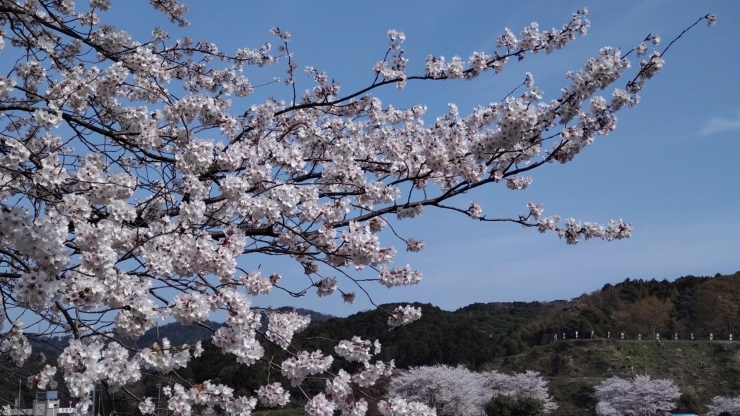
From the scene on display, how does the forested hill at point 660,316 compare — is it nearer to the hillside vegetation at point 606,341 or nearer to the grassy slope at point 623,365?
the hillside vegetation at point 606,341

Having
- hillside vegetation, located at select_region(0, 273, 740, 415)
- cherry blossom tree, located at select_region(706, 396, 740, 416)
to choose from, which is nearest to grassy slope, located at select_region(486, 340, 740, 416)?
hillside vegetation, located at select_region(0, 273, 740, 415)

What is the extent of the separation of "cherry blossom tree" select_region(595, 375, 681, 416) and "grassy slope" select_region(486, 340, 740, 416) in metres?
2.60

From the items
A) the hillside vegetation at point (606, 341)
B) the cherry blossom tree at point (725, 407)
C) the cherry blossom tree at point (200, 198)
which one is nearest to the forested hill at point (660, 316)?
the hillside vegetation at point (606, 341)

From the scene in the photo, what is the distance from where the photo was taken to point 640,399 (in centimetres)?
3628

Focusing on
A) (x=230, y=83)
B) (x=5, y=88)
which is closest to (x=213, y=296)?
(x=5, y=88)

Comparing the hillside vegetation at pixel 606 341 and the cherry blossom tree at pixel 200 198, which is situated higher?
the hillside vegetation at pixel 606 341

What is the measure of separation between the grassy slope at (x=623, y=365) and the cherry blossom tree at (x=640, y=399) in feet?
8.52

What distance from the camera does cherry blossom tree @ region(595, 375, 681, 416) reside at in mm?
36312

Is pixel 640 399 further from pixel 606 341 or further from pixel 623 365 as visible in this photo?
pixel 606 341

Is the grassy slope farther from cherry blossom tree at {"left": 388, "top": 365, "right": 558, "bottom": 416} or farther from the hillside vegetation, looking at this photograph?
cherry blossom tree at {"left": 388, "top": 365, "right": 558, "bottom": 416}

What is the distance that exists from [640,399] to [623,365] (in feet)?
39.8

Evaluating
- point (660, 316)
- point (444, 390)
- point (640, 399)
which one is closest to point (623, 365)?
point (640, 399)

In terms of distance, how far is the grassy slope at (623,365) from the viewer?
4234 cm

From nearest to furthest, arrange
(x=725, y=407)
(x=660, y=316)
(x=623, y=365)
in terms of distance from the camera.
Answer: (x=725, y=407), (x=623, y=365), (x=660, y=316)
